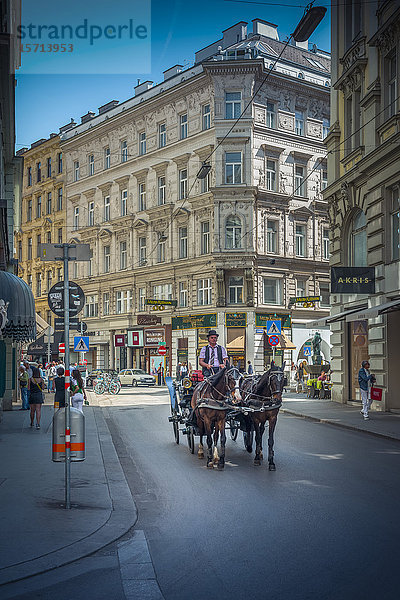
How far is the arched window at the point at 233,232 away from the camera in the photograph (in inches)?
1869

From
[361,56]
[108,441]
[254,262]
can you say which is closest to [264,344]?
[254,262]

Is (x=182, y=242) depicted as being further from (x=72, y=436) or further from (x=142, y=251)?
(x=72, y=436)

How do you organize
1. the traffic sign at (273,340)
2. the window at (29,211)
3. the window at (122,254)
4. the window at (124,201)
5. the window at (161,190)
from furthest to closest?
the window at (29,211) → the window at (124,201) → the window at (122,254) → the window at (161,190) → the traffic sign at (273,340)

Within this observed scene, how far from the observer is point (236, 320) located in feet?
154

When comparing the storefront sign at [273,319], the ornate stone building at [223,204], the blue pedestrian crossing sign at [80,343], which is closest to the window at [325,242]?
the ornate stone building at [223,204]

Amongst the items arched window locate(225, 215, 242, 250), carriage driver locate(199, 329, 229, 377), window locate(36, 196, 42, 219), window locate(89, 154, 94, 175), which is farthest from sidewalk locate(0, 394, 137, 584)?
window locate(36, 196, 42, 219)

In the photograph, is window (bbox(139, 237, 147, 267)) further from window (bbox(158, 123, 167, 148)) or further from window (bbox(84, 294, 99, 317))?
window (bbox(158, 123, 167, 148))

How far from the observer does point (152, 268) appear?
53.1m

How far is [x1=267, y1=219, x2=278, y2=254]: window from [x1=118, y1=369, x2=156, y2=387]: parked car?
39.6 feet

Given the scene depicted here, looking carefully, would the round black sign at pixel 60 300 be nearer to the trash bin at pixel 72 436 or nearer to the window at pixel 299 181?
the trash bin at pixel 72 436

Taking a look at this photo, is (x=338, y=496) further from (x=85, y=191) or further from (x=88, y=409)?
(x=85, y=191)

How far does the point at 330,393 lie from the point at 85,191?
36250 mm

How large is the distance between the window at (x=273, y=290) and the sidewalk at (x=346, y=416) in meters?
17.9

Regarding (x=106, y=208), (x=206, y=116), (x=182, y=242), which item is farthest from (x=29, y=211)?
(x=206, y=116)
